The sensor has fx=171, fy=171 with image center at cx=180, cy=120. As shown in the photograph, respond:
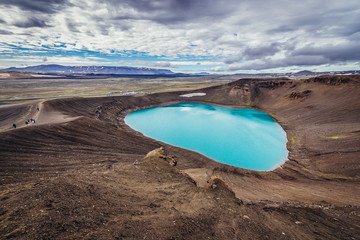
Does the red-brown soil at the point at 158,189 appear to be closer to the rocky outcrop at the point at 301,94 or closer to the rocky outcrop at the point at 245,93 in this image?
the rocky outcrop at the point at 301,94

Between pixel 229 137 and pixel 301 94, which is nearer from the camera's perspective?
pixel 229 137

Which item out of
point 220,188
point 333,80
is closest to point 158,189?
point 220,188

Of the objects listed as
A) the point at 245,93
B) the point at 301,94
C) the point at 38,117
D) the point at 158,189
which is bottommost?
the point at 158,189

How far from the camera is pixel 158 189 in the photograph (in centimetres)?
1341

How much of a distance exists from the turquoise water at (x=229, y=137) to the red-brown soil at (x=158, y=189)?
3574 millimetres

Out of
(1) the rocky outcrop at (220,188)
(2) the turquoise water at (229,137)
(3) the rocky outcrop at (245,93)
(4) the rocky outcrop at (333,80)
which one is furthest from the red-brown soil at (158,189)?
(3) the rocky outcrop at (245,93)

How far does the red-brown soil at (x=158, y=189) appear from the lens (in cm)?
793

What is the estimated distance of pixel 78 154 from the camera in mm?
21562

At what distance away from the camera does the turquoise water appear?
31.5 m

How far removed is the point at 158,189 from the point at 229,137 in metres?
32.9

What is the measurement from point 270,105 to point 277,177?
200ft

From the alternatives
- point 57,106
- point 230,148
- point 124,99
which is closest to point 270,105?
point 230,148

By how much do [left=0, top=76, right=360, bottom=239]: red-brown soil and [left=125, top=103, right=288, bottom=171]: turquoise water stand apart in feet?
11.7

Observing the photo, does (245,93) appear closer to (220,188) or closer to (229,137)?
(229,137)
